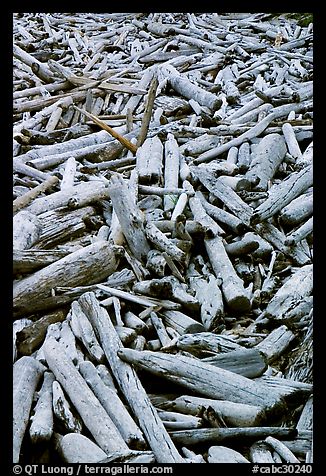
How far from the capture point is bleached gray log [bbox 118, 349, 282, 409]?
76.7 inches

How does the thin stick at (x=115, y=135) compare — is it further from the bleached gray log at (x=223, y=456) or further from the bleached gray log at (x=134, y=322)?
the bleached gray log at (x=223, y=456)

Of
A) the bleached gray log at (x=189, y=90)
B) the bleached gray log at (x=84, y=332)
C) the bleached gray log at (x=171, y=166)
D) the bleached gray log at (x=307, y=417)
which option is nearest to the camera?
the bleached gray log at (x=307, y=417)

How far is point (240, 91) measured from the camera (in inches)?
180

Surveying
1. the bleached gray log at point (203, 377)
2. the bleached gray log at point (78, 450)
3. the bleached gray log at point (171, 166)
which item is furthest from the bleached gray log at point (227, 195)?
the bleached gray log at point (78, 450)

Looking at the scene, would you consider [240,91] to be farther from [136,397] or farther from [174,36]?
[136,397]

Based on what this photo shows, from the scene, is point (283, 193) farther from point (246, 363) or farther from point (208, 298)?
point (246, 363)

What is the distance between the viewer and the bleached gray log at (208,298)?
2320mm

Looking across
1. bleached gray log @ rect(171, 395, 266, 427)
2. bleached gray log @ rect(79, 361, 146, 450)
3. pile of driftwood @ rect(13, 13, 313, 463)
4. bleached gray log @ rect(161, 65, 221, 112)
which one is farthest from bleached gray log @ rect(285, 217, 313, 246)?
bleached gray log @ rect(161, 65, 221, 112)

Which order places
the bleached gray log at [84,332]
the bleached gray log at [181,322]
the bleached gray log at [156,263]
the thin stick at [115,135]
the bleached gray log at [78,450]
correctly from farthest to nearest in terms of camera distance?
the thin stick at [115,135] → the bleached gray log at [156,263] → the bleached gray log at [181,322] → the bleached gray log at [84,332] → the bleached gray log at [78,450]

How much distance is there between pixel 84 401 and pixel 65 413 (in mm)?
72

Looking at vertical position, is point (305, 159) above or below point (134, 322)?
above

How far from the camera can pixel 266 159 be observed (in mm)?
3389

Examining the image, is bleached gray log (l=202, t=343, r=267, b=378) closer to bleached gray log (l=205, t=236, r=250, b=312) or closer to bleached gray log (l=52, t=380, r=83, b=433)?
bleached gray log (l=205, t=236, r=250, b=312)

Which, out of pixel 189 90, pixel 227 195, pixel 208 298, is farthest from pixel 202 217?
pixel 189 90
